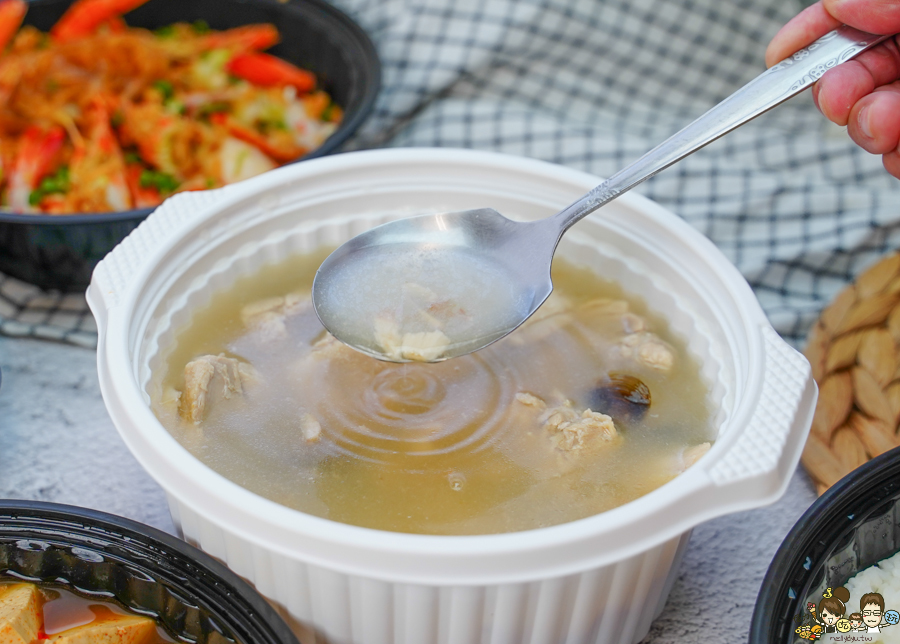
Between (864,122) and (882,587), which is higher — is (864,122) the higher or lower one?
the higher one

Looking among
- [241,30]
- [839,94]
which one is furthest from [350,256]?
[241,30]

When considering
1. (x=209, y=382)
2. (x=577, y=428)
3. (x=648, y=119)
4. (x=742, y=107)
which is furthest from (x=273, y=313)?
(x=648, y=119)

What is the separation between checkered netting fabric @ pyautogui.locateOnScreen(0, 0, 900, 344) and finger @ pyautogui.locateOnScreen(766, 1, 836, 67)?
616 millimetres

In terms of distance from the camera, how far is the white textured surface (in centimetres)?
140

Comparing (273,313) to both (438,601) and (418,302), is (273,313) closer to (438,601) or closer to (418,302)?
(418,302)

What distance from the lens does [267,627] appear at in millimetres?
1075

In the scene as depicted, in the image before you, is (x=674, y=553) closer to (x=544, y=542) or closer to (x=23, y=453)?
(x=544, y=542)

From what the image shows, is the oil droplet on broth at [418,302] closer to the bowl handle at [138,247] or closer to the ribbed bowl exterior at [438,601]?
the bowl handle at [138,247]

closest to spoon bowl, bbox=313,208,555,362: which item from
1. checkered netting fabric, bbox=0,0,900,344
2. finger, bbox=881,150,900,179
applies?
finger, bbox=881,150,900,179

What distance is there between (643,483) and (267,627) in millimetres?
546

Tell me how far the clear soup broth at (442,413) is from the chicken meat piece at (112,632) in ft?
0.74

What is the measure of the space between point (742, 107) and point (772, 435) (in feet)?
1.74

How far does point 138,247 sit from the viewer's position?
4.41 feet

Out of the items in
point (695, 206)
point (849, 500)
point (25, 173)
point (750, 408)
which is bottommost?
point (25, 173)
